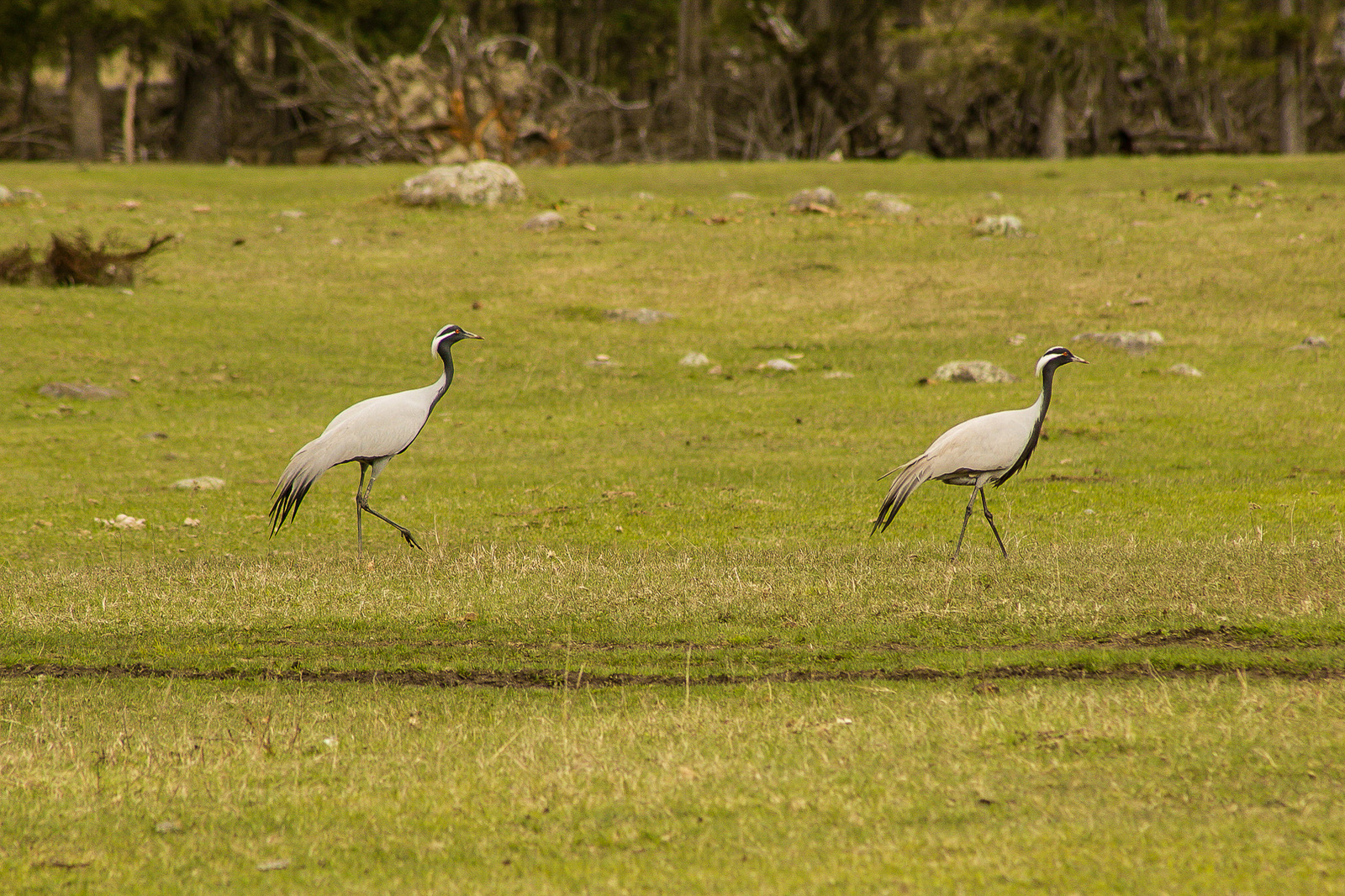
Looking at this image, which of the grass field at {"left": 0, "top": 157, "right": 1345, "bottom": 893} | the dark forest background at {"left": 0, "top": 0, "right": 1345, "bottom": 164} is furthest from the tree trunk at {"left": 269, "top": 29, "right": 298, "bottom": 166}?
the grass field at {"left": 0, "top": 157, "right": 1345, "bottom": 893}

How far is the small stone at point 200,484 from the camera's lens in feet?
52.1

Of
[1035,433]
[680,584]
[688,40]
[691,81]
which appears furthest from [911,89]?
[680,584]

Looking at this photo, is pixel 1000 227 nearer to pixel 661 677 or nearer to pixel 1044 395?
pixel 1044 395

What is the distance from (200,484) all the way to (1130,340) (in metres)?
16.3

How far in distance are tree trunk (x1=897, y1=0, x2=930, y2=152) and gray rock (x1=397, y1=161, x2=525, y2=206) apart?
75.5ft

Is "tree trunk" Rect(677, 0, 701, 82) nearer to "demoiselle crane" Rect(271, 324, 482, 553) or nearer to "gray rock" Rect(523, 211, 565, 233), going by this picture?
"gray rock" Rect(523, 211, 565, 233)

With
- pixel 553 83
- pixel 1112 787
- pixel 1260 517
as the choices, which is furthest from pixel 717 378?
pixel 553 83

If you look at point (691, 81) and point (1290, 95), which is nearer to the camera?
point (1290, 95)

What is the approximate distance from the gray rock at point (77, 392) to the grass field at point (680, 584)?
0.26 m

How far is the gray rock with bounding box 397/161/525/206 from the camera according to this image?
35531 mm

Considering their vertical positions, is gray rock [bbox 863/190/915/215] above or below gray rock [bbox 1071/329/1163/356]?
above

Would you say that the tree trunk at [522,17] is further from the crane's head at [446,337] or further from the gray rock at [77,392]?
the crane's head at [446,337]

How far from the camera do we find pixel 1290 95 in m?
51.1

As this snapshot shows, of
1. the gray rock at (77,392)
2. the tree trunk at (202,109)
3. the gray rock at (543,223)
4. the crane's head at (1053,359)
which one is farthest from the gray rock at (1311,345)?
the tree trunk at (202,109)
